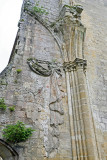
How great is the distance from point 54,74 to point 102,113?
7.48 feet

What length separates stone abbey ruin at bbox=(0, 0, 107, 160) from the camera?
189 inches

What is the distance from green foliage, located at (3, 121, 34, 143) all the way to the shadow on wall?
14cm

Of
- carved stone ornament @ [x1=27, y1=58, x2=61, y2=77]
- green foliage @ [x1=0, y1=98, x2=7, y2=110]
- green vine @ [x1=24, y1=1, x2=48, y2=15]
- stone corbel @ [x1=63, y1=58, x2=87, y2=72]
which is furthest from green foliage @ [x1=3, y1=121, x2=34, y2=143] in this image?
green vine @ [x1=24, y1=1, x2=48, y2=15]

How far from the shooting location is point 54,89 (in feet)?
19.3

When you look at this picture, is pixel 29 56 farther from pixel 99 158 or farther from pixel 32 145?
pixel 99 158

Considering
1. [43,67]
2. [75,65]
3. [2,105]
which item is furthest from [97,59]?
[2,105]

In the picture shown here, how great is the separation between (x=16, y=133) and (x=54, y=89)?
2.08 metres

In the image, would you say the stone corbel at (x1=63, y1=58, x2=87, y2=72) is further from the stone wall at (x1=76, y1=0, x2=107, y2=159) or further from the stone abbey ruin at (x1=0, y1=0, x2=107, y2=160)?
the stone wall at (x1=76, y1=0, x2=107, y2=159)

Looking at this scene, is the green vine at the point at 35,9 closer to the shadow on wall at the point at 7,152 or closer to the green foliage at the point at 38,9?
the green foliage at the point at 38,9

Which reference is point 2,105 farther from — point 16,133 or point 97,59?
point 97,59

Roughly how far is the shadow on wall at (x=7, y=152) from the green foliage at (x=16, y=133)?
0.46 feet

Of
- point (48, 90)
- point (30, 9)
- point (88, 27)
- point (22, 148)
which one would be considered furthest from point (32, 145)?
point (88, 27)

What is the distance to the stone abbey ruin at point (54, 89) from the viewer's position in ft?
15.8

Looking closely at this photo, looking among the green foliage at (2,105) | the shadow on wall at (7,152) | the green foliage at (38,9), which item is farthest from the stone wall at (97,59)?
the green foliage at (2,105)
